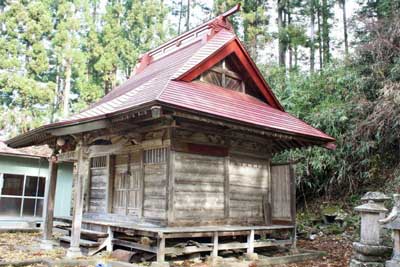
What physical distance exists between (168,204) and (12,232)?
306 inches

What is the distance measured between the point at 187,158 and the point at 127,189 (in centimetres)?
199

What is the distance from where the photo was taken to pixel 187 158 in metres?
8.43

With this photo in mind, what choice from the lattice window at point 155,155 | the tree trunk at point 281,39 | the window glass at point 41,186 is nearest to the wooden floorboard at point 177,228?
the lattice window at point 155,155

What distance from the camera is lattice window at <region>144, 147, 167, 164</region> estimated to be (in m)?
8.30

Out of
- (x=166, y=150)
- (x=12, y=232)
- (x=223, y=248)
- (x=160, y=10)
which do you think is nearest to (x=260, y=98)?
(x=166, y=150)

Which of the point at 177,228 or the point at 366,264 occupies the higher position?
the point at 177,228

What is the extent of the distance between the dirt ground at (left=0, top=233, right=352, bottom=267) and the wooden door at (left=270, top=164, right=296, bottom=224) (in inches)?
43.2

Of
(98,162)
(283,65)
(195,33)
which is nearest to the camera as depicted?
(98,162)

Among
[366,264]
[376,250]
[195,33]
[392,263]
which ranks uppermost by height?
[195,33]

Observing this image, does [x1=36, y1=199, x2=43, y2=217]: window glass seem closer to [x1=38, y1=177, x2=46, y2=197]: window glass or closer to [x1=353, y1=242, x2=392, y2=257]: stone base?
[x1=38, y1=177, x2=46, y2=197]: window glass

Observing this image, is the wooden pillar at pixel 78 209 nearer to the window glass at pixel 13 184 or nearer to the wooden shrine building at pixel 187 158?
the wooden shrine building at pixel 187 158

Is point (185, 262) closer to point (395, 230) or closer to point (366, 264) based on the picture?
point (366, 264)

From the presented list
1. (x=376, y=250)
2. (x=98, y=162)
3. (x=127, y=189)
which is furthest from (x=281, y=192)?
(x=98, y=162)

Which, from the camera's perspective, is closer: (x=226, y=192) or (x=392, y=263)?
(x=392, y=263)
